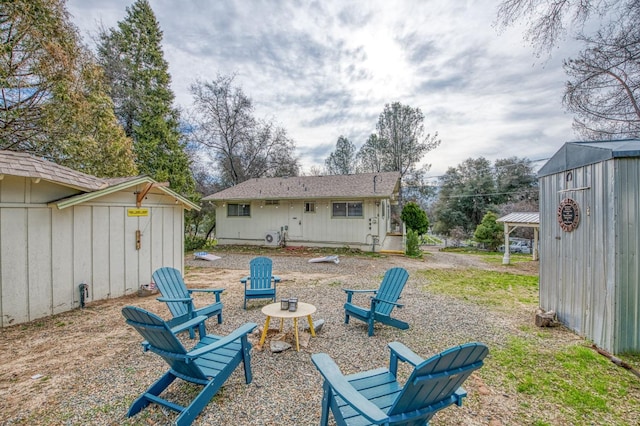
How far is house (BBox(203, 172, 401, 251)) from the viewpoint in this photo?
13383mm

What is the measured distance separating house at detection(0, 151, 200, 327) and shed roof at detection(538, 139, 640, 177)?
799cm

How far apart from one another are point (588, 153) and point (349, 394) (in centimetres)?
477

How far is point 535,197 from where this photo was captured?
23797 mm

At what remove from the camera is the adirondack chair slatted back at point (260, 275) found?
5.89m

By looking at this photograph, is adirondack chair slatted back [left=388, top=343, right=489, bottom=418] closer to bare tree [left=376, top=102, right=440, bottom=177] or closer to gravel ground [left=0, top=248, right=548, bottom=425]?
gravel ground [left=0, top=248, right=548, bottom=425]

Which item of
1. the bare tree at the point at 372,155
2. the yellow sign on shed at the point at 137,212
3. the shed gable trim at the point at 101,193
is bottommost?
the yellow sign on shed at the point at 137,212

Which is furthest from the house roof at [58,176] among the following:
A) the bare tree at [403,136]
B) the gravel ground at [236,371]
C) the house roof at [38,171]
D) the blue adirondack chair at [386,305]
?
the bare tree at [403,136]

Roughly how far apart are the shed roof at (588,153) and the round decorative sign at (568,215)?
568 millimetres

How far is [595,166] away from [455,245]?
19220mm

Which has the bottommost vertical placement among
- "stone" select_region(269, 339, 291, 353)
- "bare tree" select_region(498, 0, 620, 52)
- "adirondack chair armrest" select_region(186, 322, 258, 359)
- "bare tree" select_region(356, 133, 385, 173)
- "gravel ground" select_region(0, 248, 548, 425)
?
"gravel ground" select_region(0, 248, 548, 425)

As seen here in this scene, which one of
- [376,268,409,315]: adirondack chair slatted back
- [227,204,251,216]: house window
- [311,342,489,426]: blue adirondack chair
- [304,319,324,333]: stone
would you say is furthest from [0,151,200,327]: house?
[227,204,251,216]: house window

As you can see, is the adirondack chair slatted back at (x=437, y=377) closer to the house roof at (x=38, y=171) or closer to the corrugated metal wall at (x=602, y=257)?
the corrugated metal wall at (x=602, y=257)

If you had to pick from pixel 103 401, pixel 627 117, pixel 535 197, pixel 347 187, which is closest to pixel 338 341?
pixel 103 401

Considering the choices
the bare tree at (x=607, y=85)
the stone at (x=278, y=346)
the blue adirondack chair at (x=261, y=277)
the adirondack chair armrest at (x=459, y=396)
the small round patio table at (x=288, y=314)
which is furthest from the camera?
the bare tree at (x=607, y=85)
